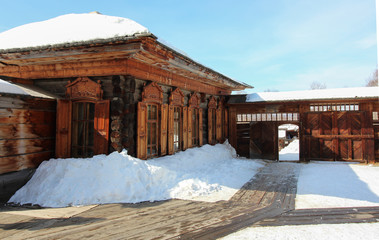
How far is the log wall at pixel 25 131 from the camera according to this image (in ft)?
19.6

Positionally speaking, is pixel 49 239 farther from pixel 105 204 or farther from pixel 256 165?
pixel 256 165

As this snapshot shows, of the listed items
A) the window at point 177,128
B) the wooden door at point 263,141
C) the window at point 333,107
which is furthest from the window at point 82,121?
the window at point 333,107

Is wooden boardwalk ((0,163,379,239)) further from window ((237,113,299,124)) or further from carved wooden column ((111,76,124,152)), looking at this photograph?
window ((237,113,299,124))

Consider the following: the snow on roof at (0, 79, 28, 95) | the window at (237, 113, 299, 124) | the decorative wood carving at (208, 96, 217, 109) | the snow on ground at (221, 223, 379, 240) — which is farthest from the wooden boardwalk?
the window at (237, 113, 299, 124)

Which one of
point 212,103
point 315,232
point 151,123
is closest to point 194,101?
point 212,103

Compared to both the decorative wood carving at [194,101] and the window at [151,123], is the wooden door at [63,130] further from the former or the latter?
the decorative wood carving at [194,101]

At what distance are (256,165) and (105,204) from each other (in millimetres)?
6570

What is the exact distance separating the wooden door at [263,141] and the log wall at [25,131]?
28.8 ft

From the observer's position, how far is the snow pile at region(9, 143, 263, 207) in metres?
5.48

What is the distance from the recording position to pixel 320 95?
11.5 m

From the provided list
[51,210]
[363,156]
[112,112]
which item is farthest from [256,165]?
[51,210]

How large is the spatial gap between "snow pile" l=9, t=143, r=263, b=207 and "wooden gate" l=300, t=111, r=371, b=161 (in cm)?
606

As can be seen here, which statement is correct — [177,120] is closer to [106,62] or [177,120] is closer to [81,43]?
[106,62]

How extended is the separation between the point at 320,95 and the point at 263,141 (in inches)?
127
